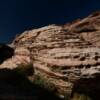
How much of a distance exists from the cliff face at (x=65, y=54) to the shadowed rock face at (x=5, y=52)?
7373 mm

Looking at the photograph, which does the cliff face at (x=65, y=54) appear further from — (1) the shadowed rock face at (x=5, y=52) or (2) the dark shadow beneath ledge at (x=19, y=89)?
(1) the shadowed rock face at (x=5, y=52)

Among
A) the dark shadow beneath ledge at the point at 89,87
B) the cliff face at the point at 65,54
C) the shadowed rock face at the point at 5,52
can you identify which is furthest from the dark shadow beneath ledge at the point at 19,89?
the shadowed rock face at the point at 5,52

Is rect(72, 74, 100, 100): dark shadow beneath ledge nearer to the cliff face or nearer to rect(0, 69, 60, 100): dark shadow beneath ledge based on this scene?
the cliff face

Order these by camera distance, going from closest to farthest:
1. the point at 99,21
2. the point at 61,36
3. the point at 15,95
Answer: the point at 15,95 < the point at 61,36 < the point at 99,21

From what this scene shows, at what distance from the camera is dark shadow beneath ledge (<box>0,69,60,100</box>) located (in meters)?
26.6

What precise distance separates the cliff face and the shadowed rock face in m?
7.37

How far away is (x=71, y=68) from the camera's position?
91.4 ft

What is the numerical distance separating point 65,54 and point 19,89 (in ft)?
18.1

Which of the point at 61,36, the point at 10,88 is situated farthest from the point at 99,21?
the point at 10,88

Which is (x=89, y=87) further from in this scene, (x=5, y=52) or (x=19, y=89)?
(x=5, y=52)

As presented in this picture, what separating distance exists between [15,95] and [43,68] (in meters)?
5.38

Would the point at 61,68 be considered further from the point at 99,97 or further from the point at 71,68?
the point at 99,97

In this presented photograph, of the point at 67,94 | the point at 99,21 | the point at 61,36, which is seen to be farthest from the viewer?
the point at 99,21

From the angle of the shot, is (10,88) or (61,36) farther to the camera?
(61,36)
